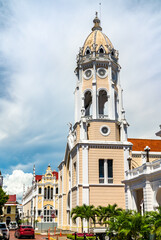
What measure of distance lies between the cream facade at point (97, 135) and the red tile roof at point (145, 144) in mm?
5288

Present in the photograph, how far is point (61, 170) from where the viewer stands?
177ft

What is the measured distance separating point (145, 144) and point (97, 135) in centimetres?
1026

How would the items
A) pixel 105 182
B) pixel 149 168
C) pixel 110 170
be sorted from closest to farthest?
1. pixel 149 168
2. pixel 105 182
3. pixel 110 170

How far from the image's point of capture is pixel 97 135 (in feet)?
134

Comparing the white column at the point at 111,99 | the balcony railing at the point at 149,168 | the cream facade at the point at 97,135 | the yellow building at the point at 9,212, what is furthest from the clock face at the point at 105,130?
the yellow building at the point at 9,212

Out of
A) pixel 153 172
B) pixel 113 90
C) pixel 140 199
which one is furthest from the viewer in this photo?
pixel 113 90

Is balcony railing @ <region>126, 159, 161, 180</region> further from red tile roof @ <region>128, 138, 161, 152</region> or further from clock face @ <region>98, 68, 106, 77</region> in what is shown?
clock face @ <region>98, 68, 106, 77</region>

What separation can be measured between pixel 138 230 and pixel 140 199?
1318 centimetres

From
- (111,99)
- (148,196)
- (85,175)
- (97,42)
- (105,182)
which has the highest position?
(97,42)

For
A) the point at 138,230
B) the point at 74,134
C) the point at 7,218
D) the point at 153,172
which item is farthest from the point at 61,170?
the point at 7,218

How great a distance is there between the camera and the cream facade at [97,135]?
126 feet

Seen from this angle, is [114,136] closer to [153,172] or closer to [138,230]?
[153,172]

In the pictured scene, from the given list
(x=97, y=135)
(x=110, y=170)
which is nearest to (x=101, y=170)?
(x=110, y=170)

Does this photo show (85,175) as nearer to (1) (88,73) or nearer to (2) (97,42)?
(1) (88,73)
